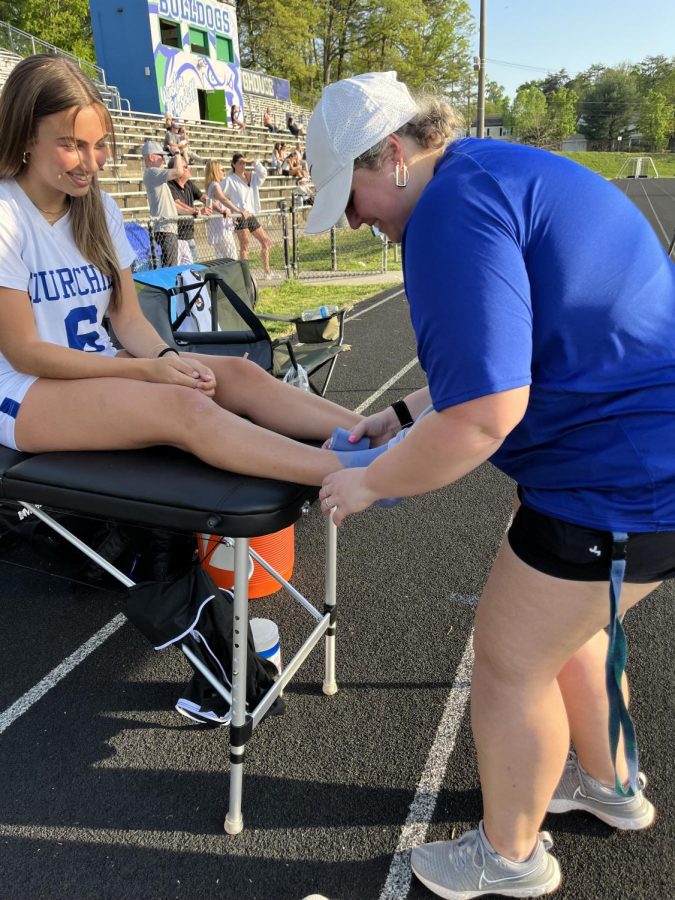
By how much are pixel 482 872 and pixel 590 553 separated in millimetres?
850

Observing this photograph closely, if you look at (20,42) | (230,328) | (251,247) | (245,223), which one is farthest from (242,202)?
(20,42)

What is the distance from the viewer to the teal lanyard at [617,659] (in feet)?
3.76

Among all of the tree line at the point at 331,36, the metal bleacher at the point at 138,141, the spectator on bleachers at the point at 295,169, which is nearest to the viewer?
the metal bleacher at the point at 138,141

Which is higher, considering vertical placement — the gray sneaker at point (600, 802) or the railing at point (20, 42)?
the railing at point (20, 42)

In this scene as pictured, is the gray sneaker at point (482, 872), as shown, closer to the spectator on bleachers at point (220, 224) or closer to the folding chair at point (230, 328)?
the folding chair at point (230, 328)

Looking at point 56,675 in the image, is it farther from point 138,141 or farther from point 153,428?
point 138,141

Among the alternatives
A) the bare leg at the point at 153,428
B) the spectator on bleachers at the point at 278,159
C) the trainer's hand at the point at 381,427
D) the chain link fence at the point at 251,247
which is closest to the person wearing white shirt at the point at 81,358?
the bare leg at the point at 153,428

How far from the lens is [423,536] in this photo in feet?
10.6

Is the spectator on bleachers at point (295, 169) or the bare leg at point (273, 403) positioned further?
the spectator on bleachers at point (295, 169)

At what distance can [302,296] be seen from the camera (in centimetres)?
905

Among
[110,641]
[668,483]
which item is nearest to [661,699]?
[668,483]

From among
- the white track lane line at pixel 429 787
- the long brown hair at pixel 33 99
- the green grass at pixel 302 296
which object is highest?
the long brown hair at pixel 33 99

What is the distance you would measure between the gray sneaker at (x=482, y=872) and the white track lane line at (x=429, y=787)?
70mm

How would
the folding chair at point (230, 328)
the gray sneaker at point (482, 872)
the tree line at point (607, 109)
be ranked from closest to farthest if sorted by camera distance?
1. the gray sneaker at point (482, 872)
2. the folding chair at point (230, 328)
3. the tree line at point (607, 109)
